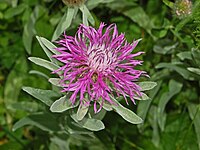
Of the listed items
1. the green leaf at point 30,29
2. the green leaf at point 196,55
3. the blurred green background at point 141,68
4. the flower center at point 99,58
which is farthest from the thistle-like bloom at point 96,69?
the green leaf at point 30,29

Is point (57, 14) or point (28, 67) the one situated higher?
point (57, 14)

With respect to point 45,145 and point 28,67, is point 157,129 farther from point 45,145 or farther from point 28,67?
→ point 28,67

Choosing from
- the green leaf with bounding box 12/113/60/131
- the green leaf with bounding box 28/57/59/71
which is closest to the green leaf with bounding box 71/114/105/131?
the green leaf with bounding box 28/57/59/71

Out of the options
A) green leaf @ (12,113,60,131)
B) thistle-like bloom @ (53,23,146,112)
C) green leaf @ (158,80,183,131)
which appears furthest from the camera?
green leaf @ (158,80,183,131)

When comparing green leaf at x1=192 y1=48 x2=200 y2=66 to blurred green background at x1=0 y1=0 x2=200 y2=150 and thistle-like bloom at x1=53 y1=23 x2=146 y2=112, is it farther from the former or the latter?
thistle-like bloom at x1=53 y1=23 x2=146 y2=112

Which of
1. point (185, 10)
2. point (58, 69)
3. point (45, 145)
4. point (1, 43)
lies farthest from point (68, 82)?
point (1, 43)

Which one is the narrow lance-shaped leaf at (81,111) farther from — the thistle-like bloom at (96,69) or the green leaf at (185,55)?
the green leaf at (185,55)
